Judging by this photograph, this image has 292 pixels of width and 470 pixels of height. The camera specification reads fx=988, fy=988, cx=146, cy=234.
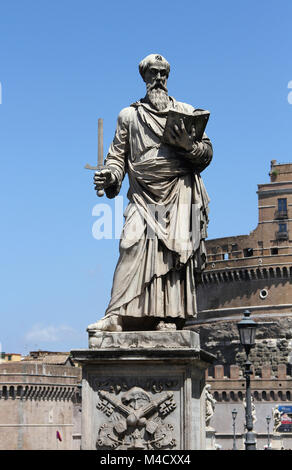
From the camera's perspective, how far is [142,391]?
255 inches

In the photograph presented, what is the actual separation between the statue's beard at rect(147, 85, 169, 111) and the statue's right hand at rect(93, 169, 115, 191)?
0.61m

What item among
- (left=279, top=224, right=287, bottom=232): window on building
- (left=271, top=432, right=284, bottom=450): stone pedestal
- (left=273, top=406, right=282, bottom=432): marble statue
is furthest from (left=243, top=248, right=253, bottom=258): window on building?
(left=271, top=432, right=284, bottom=450): stone pedestal

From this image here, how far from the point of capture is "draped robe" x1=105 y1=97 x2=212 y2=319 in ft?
22.1

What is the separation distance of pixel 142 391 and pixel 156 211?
1269 millimetres

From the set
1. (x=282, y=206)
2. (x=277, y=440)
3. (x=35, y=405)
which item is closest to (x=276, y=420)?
(x=277, y=440)

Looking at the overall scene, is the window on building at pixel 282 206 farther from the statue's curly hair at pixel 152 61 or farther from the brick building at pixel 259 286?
the statue's curly hair at pixel 152 61

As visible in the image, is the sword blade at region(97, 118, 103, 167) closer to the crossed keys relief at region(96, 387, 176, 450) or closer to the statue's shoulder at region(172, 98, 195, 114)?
the statue's shoulder at region(172, 98, 195, 114)

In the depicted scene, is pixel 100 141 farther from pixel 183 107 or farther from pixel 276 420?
pixel 276 420

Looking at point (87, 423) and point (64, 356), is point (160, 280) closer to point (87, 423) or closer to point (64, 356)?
point (87, 423)

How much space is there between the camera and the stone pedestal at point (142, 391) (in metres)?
6.39

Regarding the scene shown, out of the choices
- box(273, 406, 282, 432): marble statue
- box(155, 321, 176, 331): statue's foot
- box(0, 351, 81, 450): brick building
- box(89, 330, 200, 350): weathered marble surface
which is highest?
box(0, 351, 81, 450): brick building

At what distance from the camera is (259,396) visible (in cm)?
7044

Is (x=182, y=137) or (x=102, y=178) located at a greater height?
(x=182, y=137)
